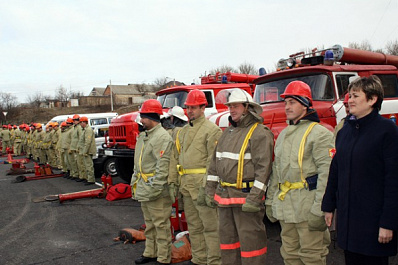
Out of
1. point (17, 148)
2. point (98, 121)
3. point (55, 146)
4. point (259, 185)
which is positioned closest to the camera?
point (259, 185)

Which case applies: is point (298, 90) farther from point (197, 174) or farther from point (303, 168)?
point (197, 174)

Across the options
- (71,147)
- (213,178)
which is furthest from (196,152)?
(71,147)

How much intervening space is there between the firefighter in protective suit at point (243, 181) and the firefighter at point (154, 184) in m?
1.12

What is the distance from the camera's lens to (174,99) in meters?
9.07

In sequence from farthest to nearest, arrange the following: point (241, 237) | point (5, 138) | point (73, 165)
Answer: point (5, 138), point (73, 165), point (241, 237)

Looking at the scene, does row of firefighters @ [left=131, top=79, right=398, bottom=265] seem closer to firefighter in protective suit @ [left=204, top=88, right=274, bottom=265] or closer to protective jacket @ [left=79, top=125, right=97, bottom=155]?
firefighter in protective suit @ [left=204, top=88, right=274, bottom=265]

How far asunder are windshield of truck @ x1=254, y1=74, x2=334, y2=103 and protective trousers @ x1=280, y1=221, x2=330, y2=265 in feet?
9.60

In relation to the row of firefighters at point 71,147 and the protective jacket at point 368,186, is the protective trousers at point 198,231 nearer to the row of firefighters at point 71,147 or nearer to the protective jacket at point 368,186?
the protective jacket at point 368,186

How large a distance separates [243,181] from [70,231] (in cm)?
435

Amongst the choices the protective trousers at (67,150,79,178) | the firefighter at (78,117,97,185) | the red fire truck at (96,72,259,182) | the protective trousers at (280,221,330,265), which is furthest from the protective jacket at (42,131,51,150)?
the protective trousers at (280,221,330,265)

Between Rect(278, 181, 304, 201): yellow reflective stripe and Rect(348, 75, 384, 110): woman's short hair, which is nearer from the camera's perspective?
Rect(348, 75, 384, 110): woman's short hair

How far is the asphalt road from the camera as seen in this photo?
203 inches

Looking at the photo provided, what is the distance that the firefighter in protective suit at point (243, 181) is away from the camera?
3.39m

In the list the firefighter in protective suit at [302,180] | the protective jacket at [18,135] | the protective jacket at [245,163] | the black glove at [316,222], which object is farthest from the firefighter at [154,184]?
the protective jacket at [18,135]
